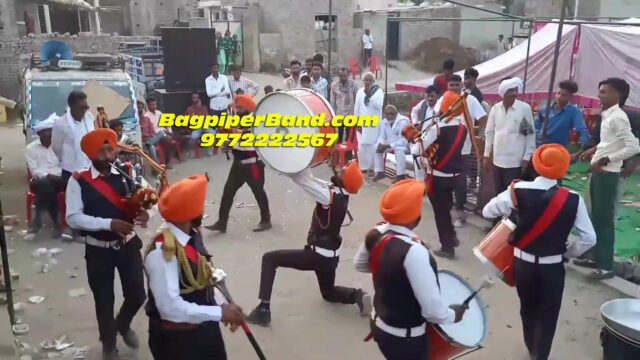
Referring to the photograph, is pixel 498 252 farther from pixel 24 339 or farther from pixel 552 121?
pixel 24 339

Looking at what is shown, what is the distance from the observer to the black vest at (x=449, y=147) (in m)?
6.10

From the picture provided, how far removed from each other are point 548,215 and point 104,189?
2853mm

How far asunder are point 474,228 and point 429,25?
2132cm

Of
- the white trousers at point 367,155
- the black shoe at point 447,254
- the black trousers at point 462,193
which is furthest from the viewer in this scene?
the white trousers at point 367,155

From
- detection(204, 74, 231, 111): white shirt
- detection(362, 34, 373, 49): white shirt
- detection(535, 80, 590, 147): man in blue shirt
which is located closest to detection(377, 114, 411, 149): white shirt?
detection(535, 80, 590, 147): man in blue shirt

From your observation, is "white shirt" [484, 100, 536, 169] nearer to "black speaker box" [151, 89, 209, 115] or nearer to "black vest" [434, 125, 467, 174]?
"black vest" [434, 125, 467, 174]

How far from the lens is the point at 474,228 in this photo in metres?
Result: 7.25

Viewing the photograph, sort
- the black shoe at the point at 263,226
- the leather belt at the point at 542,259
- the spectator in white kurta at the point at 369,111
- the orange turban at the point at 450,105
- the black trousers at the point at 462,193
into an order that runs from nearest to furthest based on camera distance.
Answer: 1. the leather belt at the point at 542,259
2. the orange turban at the point at 450,105
3. the black shoe at the point at 263,226
4. the black trousers at the point at 462,193
5. the spectator in white kurta at the point at 369,111

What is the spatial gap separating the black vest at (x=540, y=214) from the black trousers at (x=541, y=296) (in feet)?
0.41

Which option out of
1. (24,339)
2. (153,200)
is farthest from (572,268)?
(24,339)

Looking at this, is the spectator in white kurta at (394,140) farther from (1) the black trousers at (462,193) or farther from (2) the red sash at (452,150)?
(2) the red sash at (452,150)

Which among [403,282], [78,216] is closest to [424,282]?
[403,282]

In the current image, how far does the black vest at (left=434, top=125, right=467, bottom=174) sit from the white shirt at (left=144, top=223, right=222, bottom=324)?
379cm

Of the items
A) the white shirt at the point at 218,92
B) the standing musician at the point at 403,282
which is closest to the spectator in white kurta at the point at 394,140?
the white shirt at the point at 218,92
